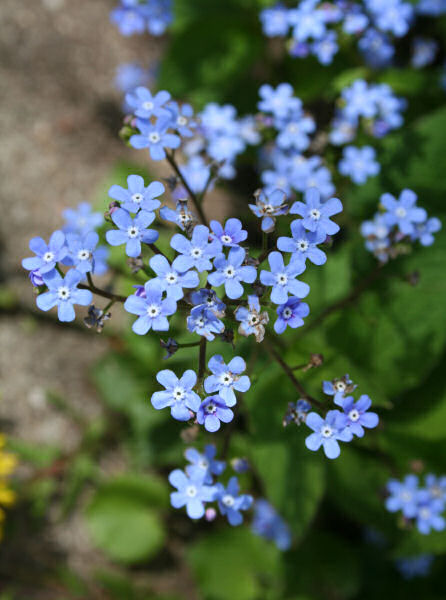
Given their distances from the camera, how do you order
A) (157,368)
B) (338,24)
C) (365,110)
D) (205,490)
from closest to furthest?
(205,490) < (365,110) < (338,24) < (157,368)

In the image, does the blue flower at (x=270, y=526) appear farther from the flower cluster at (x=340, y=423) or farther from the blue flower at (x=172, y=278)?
the blue flower at (x=172, y=278)

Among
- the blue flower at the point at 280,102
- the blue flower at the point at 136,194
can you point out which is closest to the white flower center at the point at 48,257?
the blue flower at the point at 136,194

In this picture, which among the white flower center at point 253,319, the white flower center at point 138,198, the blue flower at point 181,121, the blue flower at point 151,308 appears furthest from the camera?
the blue flower at point 181,121

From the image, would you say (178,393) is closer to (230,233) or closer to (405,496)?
(230,233)

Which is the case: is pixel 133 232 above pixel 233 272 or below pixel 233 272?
above

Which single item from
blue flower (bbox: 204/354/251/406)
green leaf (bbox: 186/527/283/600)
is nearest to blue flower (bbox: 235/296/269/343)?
blue flower (bbox: 204/354/251/406)

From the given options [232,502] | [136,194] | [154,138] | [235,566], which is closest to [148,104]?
[154,138]
